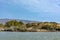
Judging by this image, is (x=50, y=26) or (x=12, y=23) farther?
(x=12, y=23)

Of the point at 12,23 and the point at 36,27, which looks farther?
the point at 12,23

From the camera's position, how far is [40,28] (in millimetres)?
102938

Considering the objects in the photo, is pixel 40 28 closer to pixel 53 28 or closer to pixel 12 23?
pixel 53 28

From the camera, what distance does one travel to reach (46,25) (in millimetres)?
106938

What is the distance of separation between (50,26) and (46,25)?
206 centimetres

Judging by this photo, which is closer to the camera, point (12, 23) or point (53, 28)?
point (53, 28)

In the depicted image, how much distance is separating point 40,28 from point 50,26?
6644 millimetres

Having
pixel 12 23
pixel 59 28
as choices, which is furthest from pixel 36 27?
pixel 12 23

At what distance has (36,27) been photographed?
103688mm

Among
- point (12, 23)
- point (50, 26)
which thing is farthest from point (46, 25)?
point (12, 23)

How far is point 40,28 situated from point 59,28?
9468mm

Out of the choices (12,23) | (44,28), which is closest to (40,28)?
(44,28)

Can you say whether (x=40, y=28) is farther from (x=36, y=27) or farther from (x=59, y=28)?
(x=59, y=28)

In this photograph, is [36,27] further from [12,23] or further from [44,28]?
[12,23]
